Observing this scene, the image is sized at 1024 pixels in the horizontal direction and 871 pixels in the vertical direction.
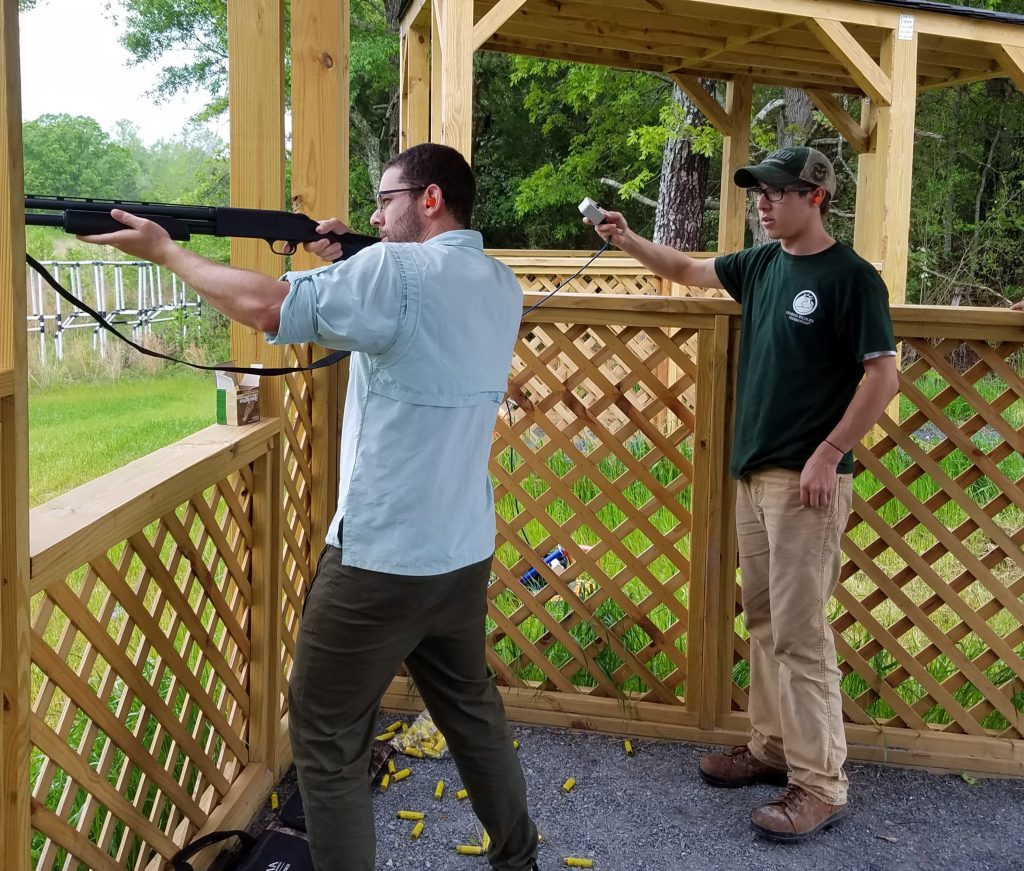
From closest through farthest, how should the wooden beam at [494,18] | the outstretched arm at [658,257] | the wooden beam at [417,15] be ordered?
the outstretched arm at [658,257] < the wooden beam at [494,18] < the wooden beam at [417,15]

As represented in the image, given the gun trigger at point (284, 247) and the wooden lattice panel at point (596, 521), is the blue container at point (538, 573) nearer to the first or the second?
the wooden lattice panel at point (596, 521)

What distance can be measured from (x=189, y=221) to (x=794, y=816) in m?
2.23

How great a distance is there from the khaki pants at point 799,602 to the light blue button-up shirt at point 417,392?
3.53 ft

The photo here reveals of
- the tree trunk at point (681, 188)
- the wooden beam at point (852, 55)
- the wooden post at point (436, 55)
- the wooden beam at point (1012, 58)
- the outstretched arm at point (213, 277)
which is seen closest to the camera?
the outstretched arm at point (213, 277)

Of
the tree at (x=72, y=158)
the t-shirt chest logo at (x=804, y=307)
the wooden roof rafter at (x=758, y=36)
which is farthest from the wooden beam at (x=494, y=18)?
the tree at (x=72, y=158)

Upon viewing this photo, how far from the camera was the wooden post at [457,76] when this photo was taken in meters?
5.06

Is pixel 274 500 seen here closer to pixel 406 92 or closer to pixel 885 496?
pixel 885 496

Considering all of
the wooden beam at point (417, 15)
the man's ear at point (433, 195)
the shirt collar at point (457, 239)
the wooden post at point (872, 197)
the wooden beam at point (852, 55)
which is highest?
the wooden beam at point (417, 15)

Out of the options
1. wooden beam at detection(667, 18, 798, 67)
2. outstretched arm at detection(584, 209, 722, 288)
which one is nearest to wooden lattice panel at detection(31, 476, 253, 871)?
outstretched arm at detection(584, 209, 722, 288)

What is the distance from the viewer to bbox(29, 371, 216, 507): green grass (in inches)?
317

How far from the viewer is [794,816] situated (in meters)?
2.83

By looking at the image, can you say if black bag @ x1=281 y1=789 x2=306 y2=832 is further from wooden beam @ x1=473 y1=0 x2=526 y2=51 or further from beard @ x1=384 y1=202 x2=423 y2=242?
wooden beam @ x1=473 y1=0 x2=526 y2=51

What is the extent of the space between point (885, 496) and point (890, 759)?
88 centimetres

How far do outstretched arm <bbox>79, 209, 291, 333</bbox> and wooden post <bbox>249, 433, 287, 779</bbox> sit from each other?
98 cm
